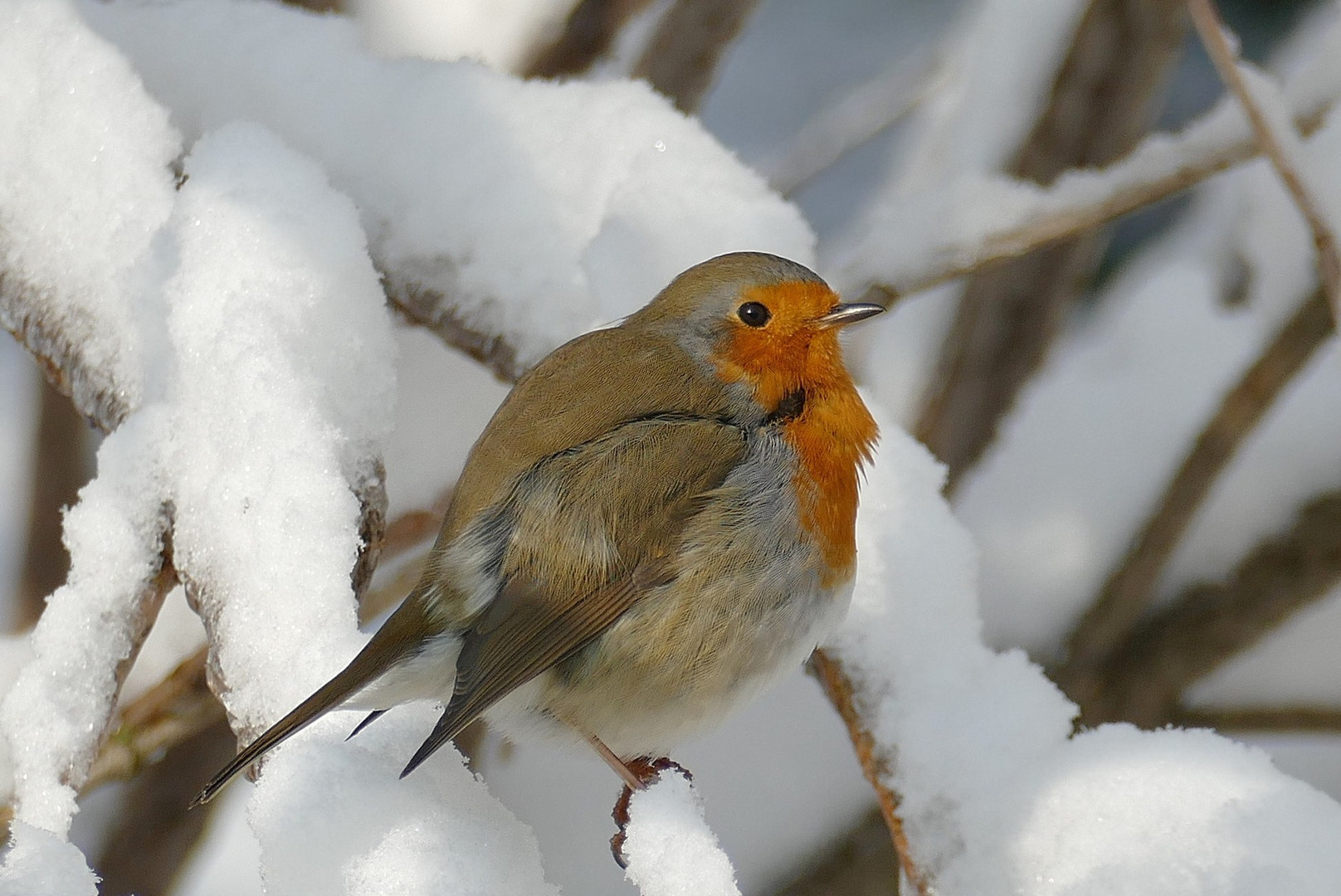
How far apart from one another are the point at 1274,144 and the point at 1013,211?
437 millimetres

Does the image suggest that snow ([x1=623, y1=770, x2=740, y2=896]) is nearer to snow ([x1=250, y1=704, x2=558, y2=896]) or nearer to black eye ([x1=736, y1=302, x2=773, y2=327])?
snow ([x1=250, y1=704, x2=558, y2=896])

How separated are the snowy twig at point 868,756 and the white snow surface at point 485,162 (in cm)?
60

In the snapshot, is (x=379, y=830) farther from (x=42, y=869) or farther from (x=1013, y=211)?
(x=1013, y=211)

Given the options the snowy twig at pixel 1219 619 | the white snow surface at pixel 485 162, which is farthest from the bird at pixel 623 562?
the snowy twig at pixel 1219 619

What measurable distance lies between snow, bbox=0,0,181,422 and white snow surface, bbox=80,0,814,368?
14 centimetres

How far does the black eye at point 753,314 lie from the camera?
1938 millimetres

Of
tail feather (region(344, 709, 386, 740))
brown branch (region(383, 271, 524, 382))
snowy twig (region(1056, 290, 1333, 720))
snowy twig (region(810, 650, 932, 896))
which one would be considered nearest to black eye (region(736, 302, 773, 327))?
brown branch (region(383, 271, 524, 382))

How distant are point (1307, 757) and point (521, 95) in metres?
2.26

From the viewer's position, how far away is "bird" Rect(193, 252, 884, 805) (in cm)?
162

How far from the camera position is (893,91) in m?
3.44

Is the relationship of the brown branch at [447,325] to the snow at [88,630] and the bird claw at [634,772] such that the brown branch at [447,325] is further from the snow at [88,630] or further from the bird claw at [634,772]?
the bird claw at [634,772]

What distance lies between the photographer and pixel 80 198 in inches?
68.7

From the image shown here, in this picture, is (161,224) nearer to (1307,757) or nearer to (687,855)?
(687,855)

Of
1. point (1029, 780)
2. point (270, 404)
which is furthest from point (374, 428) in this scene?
point (1029, 780)
